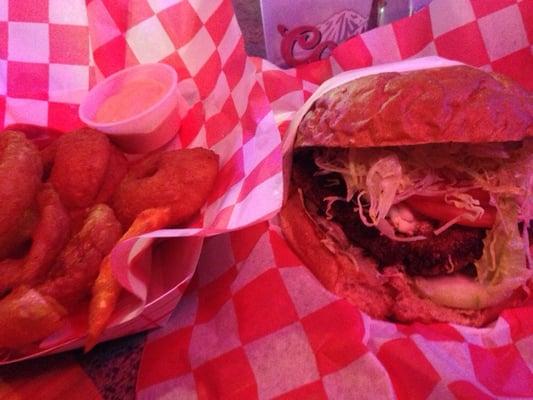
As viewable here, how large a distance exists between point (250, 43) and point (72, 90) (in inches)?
36.4

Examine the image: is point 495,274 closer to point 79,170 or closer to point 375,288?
point 375,288

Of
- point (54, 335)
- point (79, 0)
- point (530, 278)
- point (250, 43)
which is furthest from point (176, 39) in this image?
point (530, 278)

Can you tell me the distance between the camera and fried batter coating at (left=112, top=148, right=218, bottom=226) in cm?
133

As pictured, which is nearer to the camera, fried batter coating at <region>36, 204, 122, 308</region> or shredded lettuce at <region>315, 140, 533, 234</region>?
fried batter coating at <region>36, 204, 122, 308</region>

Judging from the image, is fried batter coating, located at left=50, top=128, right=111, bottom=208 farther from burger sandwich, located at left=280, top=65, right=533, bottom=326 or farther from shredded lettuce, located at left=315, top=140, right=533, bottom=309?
shredded lettuce, located at left=315, top=140, right=533, bottom=309

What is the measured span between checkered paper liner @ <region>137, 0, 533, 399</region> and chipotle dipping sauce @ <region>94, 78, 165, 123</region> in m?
0.53

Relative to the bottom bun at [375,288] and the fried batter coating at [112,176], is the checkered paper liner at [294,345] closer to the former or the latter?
the bottom bun at [375,288]

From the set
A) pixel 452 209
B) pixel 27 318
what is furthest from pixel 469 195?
pixel 27 318

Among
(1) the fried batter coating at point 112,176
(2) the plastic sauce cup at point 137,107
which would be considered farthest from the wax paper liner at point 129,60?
(1) the fried batter coating at point 112,176

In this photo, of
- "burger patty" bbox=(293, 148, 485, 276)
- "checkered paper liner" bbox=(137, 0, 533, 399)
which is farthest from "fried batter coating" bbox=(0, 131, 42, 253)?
"burger patty" bbox=(293, 148, 485, 276)

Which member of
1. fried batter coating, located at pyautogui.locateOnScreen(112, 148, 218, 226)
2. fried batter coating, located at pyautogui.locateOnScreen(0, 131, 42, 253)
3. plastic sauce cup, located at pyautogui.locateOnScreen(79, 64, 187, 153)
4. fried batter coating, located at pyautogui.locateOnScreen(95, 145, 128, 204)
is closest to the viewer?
fried batter coating, located at pyautogui.locateOnScreen(0, 131, 42, 253)

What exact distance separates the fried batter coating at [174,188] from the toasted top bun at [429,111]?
351 mm

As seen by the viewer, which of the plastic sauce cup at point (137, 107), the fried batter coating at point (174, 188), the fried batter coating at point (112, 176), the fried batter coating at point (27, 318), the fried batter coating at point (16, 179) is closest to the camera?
the fried batter coating at point (27, 318)

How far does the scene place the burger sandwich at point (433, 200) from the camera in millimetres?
1330
